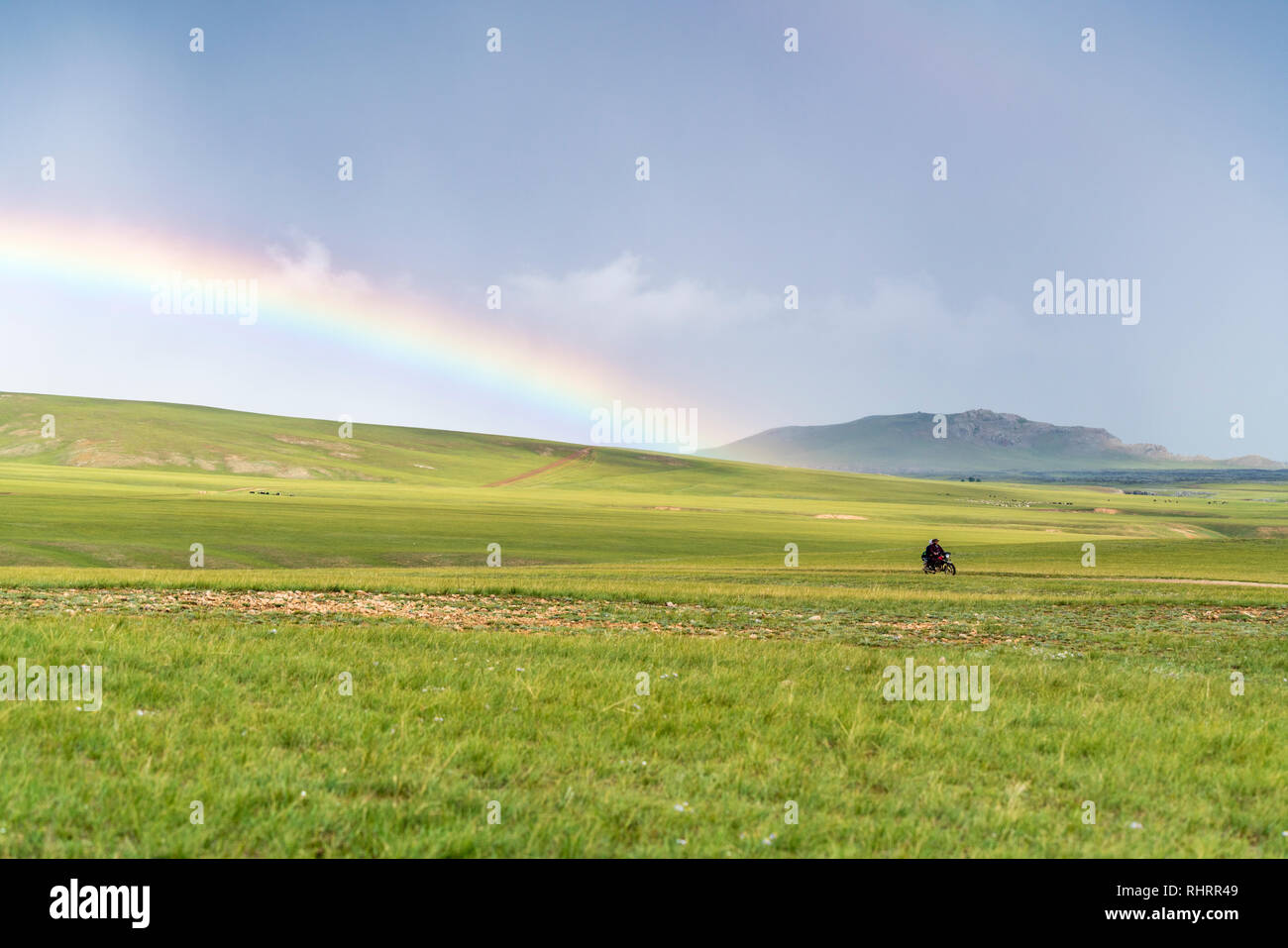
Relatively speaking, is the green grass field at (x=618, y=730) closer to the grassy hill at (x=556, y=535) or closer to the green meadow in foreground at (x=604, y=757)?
the green meadow in foreground at (x=604, y=757)

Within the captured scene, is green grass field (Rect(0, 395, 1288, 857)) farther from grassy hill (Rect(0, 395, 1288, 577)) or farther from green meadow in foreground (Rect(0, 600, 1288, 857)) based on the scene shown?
grassy hill (Rect(0, 395, 1288, 577))

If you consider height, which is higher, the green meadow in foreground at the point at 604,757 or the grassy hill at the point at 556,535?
the green meadow in foreground at the point at 604,757

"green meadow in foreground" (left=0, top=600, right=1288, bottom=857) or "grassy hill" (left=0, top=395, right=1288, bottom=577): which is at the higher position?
"green meadow in foreground" (left=0, top=600, right=1288, bottom=857)
